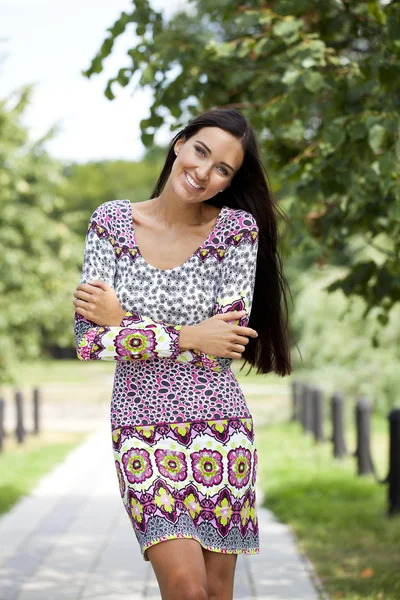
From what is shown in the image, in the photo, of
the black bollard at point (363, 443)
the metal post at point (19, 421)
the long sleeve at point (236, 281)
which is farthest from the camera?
the metal post at point (19, 421)

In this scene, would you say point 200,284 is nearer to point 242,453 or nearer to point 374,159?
point 242,453

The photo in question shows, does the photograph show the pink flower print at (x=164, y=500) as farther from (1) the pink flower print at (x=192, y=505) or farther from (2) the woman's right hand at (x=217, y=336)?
(2) the woman's right hand at (x=217, y=336)

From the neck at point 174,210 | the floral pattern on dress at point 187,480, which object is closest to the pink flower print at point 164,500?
the floral pattern on dress at point 187,480

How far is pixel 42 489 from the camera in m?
10.7

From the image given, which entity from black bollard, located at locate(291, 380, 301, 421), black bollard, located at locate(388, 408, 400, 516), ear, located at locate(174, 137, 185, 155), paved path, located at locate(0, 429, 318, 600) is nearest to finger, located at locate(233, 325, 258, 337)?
ear, located at locate(174, 137, 185, 155)

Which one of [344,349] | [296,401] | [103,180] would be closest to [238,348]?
[344,349]

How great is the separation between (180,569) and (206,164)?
136cm

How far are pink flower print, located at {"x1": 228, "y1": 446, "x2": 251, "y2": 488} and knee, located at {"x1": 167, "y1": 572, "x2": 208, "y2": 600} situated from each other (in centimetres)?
37

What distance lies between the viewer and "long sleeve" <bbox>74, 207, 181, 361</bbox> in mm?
3219

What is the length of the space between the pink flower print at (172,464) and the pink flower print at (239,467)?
16cm

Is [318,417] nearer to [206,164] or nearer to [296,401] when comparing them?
[296,401]

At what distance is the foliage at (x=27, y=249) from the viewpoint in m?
14.5

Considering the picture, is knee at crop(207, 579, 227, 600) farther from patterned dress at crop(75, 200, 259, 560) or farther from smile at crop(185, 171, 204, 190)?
smile at crop(185, 171, 204, 190)

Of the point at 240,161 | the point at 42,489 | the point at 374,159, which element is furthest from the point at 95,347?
the point at 42,489
